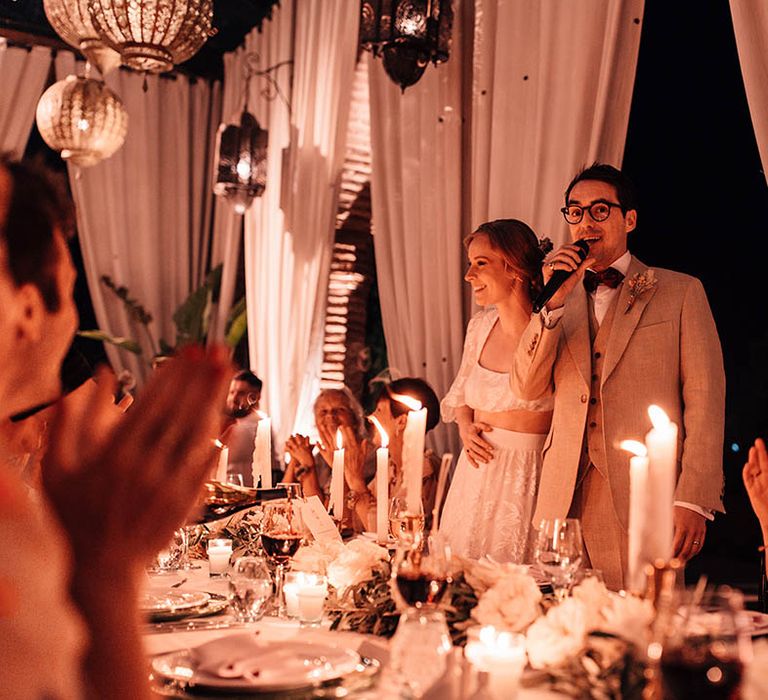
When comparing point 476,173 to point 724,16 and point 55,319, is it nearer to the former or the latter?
point 724,16

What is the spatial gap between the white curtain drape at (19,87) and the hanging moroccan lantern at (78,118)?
2772mm

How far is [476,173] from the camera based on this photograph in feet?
13.4

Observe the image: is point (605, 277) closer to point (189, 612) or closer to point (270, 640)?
point (189, 612)

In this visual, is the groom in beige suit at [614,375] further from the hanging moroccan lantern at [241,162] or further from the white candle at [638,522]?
the hanging moroccan lantern at [241,162]

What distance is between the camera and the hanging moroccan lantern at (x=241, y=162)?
Result: 5.82 meters

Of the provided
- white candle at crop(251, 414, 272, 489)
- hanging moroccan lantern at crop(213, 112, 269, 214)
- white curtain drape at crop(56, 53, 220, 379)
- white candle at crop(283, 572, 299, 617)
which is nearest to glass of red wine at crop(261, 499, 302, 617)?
white candle at crop(283, 572, 299, 617)

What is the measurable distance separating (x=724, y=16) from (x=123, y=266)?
524 centimetres

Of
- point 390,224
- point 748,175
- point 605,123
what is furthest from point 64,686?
point 390,224

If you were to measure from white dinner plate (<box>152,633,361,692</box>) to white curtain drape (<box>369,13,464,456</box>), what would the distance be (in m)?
3.04

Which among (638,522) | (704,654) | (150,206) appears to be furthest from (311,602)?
(150,206)

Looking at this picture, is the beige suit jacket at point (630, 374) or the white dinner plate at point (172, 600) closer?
the white dinner plate at point (172, 600)

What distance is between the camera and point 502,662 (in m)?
1.21

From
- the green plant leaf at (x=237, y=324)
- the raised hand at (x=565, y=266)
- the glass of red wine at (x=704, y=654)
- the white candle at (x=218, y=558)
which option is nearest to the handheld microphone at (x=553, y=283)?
the raised hand at (x=565, y=266)

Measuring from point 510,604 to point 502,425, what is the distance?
151 centimetres
